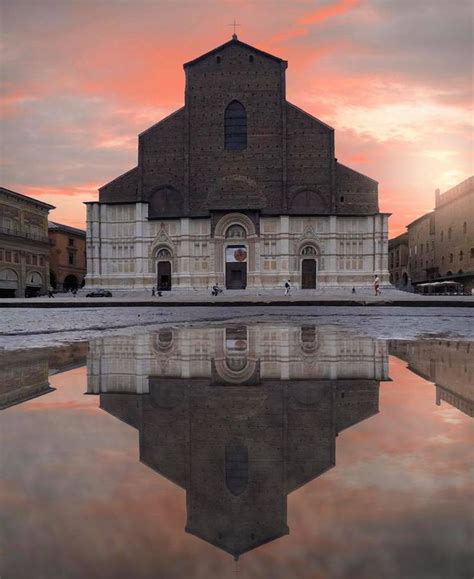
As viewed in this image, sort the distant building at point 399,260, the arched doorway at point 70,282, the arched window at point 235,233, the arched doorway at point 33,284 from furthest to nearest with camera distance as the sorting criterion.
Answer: the distant building at point 399,260, the arched doorway at point 70,282, the arched doorway at point 33,284, the arched window at point 235,233

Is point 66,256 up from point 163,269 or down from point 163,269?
up

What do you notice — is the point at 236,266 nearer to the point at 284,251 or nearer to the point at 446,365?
the point at 284,251

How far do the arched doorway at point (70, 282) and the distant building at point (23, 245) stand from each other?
7.92 m

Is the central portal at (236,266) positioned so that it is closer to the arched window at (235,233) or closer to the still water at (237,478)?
the arched window at (235,233)

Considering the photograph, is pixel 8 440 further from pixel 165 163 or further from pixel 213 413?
pixel 165 163

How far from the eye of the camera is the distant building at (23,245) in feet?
170

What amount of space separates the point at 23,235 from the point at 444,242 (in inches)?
1831

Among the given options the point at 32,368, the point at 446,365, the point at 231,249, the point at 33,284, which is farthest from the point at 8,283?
the point at 446,365

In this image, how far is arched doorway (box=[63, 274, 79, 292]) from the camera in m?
66.7

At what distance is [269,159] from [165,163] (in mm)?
9022

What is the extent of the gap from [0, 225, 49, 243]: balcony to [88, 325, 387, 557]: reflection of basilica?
51.1 m

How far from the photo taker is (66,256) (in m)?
66.8

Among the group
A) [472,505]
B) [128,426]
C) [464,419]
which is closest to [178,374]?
[128,426]

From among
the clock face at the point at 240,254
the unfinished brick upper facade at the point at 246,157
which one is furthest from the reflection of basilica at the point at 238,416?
the unfinished brick upper facade at the point at 246,157
